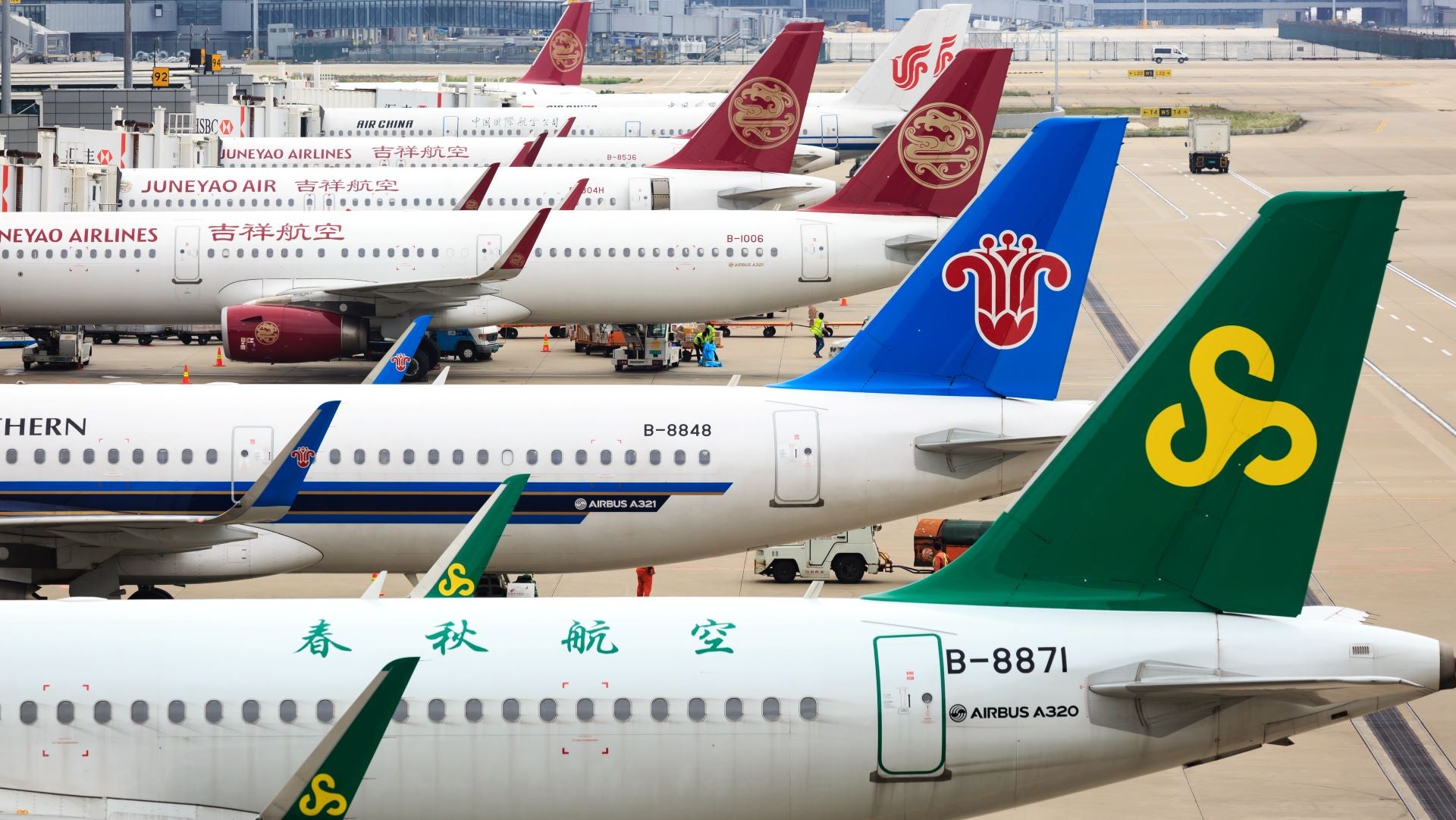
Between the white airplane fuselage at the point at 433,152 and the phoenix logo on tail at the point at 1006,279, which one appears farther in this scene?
the white airplane fuselage at the point at 433,152

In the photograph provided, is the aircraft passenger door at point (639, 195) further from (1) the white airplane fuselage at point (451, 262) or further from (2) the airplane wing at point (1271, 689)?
(2) the airplane wing at point (1271, 689)

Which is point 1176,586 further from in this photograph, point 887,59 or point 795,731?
point 887,59

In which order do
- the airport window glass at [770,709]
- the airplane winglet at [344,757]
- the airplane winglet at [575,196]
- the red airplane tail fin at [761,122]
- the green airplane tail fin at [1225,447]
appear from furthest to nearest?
1. the red airplane tail fin at [761,122]
2. the airplane winglet at [575,196]
3. the airport window glass at [770,709]
4. the green airplane tail fin at [1225,447]
5. the airplane winglet at [344,757]

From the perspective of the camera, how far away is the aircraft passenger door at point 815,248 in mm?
44094

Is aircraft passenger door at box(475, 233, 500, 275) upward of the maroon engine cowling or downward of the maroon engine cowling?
upward

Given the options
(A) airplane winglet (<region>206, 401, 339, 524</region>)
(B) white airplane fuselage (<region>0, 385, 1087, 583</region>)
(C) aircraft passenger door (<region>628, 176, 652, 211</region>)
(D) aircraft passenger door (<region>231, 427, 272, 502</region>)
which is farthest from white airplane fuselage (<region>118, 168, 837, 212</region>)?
(A) airplane winglet (<region>206, 401, 339, 524</region>)

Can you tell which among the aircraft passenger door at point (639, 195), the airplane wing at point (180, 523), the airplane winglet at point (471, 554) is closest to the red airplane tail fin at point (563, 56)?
the aircraft passenger door at point (639, 195)

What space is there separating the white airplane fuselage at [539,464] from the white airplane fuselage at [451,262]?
817 inches

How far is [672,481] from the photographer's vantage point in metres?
23.2

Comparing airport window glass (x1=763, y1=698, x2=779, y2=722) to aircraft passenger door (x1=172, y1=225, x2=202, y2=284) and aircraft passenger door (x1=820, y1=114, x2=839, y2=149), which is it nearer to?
aircraft passenger door (x1=172, y1=225, x2=202, y2=284)

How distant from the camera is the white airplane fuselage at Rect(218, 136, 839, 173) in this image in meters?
64.7

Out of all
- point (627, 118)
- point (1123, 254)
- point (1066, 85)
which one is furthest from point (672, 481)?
point (1066, 85)

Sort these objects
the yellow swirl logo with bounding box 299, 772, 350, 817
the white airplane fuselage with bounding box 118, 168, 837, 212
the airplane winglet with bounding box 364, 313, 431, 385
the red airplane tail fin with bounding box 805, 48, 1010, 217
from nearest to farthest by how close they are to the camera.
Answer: the yellow swirl logo with bounding box 299, 772, 350, 817 → the airplane winglet with bounding box 364, 313, 431, 385 → the red airplane tail fin with bounding box 805, 48, 1010, 217 → the white airplane fuselage with bounding box 118, 168, 837, 212

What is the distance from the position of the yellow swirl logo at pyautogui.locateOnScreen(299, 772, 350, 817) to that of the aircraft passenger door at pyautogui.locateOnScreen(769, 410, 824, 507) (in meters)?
12.4
